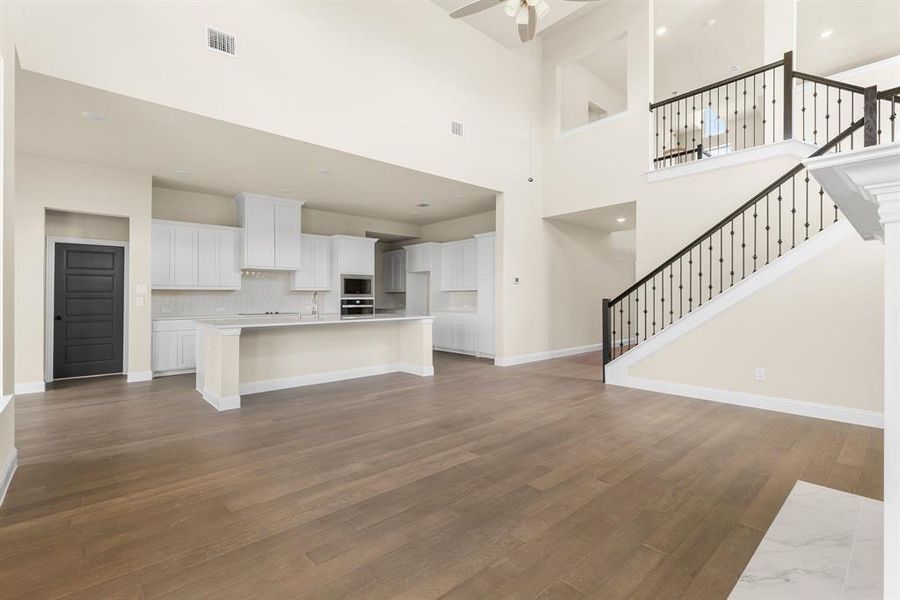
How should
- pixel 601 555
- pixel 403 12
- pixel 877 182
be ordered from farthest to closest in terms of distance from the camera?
pixel 403 12 → pixel 601 555 → pixel 877 182

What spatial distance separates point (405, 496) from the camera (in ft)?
8.59

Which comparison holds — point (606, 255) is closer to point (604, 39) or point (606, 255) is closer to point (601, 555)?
point (604, 39)

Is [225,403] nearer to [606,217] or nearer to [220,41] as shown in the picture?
[220,41]

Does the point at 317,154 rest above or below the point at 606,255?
above

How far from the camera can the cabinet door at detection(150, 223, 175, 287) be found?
21.4 ft

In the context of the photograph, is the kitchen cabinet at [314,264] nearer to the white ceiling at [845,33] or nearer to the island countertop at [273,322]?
the island countertop at [273,322]

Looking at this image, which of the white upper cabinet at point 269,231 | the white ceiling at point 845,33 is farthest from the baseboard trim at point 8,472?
the white ceiling at point 845,33

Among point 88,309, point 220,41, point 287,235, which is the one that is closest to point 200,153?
point 220,41

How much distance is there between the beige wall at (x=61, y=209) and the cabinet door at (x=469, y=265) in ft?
17.8

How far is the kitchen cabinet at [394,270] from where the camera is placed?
1030 centimetres

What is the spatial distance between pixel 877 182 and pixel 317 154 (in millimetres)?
5220

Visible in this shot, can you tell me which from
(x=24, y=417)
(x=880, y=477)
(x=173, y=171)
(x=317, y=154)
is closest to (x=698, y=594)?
(x=880, y=477)

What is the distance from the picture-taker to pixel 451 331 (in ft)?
29.7

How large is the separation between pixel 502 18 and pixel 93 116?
18.5ft
